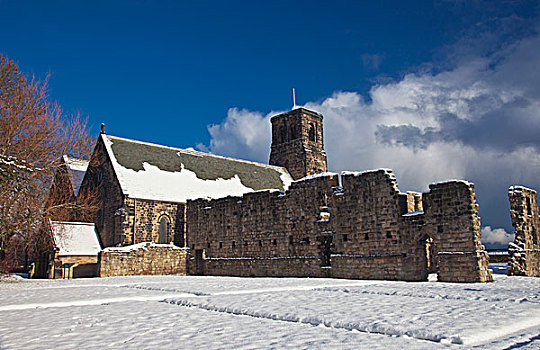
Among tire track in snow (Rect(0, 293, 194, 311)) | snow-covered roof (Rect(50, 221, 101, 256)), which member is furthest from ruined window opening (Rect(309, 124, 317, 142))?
tire track in snow (Rect(0, 293, 194, 311))

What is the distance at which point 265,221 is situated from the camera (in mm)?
22547

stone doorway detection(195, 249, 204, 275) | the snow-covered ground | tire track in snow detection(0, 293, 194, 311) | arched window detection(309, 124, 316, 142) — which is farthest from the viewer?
arched window detection(309, 124, 316, 142)

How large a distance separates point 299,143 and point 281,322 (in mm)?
37260

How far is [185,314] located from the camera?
308 inches

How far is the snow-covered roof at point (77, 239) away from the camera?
25203 millimetres

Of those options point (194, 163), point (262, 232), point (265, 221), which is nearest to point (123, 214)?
point (194, 163)

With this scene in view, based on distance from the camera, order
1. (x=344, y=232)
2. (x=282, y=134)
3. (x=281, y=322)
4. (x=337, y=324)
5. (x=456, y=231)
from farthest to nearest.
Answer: (x=282, y=134)
(x=344, y=232)
(x=456, y=231)
(x=281, y=322)
(x=337, y=324)

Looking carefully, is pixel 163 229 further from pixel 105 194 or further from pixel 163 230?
pixel 105 194

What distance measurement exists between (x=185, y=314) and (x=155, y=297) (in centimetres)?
334

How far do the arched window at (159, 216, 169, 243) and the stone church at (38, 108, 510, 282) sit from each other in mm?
66

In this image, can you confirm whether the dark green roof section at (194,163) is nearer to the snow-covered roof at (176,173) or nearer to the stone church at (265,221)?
the snow-covered roof at (176,173)

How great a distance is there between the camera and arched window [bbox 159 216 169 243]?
29212mm

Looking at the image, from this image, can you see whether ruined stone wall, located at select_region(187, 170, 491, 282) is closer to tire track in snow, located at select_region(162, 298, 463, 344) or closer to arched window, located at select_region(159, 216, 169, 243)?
arched window, located at select_region(159, 216, 169, 243)

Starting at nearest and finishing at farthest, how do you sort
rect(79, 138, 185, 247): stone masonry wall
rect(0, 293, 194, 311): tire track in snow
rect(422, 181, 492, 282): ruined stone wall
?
rect(0, 293, 194, 311): tire track in snow
rect(422, 181, 492, 282): ruined stone wall
rect(79, 138, 185, 247): stone masonry wall
